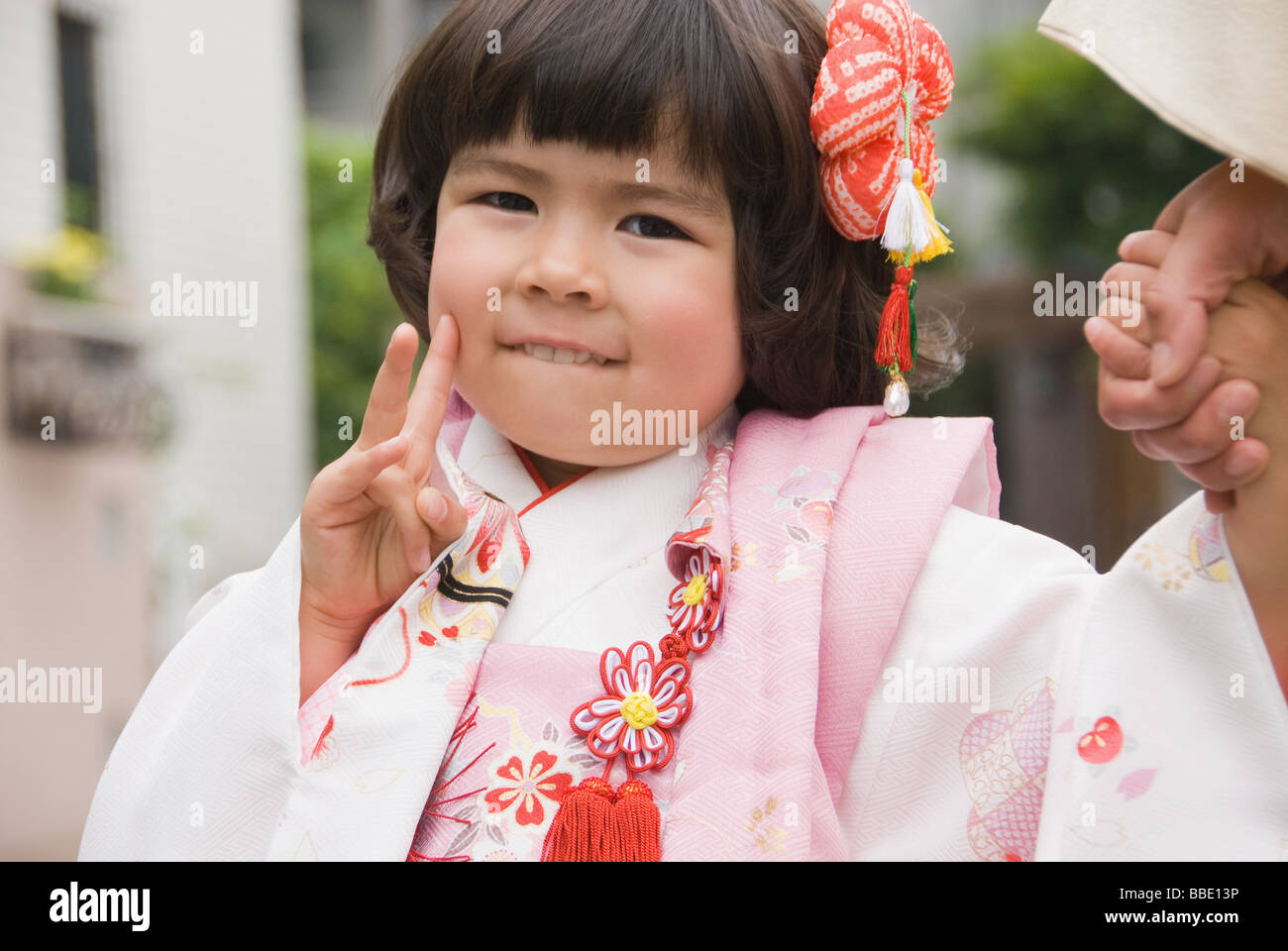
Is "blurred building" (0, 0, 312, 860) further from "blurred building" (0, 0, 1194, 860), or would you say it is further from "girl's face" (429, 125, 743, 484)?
"girl's face" (429, 125, 743, 484)

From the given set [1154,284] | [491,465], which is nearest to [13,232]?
[491,465]

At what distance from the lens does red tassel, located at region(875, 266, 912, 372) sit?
160 centimetres

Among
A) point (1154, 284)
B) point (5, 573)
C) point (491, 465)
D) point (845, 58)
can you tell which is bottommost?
point (5, 573)

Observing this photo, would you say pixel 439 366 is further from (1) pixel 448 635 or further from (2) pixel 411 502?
(1) pixel 448 635

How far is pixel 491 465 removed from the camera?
1672 millimetres

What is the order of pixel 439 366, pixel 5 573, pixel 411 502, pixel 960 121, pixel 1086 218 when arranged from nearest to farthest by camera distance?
pixel 411 502 < pixel 439 366 < pixel 5 573 < pixel 1086 218 < pixel 960 121

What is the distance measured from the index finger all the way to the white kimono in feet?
0.50

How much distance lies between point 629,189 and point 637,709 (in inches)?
21.8

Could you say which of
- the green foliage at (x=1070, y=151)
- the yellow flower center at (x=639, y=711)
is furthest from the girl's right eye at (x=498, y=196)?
the green foliage at (x=1070, y=151)

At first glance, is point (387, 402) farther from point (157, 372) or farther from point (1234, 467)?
point (157, 372)

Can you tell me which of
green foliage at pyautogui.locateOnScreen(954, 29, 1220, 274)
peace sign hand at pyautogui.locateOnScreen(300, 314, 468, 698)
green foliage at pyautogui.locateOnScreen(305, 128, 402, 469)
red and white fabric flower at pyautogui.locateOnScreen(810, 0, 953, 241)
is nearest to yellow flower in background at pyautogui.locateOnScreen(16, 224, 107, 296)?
green foliage at pyautogui.locateOnScreen(305, 128, 402, 469)

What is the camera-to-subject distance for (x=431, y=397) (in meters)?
1.53

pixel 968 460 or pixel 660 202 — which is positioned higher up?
pixel 660 202

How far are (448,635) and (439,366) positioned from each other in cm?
31
